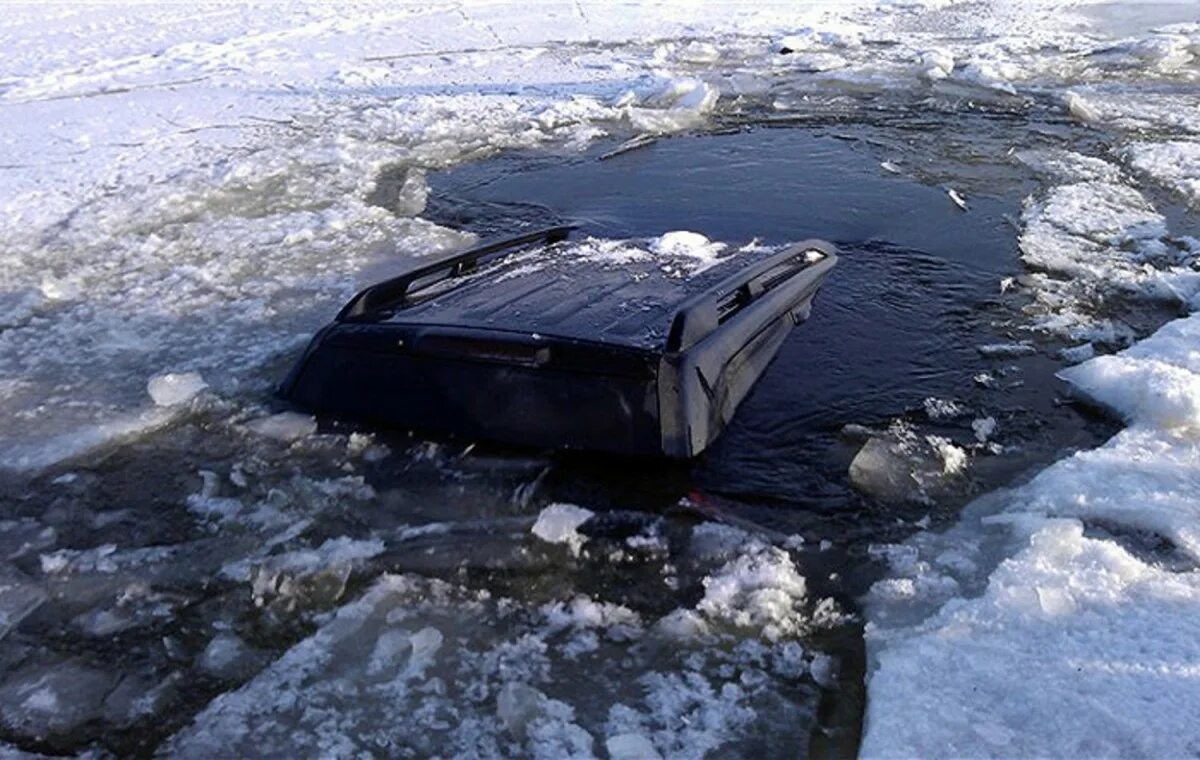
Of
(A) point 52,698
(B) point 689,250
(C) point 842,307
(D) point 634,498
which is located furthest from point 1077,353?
(A) point 52,698

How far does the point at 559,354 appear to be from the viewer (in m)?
3.97

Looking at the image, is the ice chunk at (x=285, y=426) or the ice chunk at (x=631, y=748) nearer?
the ice chunk at (x=631, y=748)

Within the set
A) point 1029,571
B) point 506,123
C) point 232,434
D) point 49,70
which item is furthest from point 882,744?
point 49,70

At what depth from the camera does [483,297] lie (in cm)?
465

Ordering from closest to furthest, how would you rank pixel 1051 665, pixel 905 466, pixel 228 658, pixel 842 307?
pixel 1051 665 < pixel 228 658 < pixel 905 466 < pixel 842 307

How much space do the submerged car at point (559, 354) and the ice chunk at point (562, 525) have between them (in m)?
0.30

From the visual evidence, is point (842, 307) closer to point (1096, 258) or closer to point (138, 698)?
point (1096, 258)

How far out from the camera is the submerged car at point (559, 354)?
12.9ft

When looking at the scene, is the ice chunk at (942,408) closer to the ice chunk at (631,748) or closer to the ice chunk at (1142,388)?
the ice chunk at (1142,388)

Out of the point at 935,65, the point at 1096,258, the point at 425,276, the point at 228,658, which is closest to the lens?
the point at 228,658

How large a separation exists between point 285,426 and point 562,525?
1454 millimetres

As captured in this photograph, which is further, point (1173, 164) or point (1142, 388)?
point (1173, 164)

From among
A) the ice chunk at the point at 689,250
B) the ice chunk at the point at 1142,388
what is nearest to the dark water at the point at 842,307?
the ice chunk at the point at 1142,388

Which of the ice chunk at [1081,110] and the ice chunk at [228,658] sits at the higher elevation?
the ice chunk at [1081,110]
